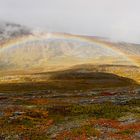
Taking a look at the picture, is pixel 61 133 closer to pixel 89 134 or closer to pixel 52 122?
pixel 89 134

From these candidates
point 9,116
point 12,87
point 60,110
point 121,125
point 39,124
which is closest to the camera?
point 121,125

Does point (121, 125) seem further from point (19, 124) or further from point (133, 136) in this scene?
point (19, 124)

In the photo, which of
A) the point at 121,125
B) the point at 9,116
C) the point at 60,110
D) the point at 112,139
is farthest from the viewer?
the point at 60,110

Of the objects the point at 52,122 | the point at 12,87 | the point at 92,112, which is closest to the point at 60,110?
the point at 92,112

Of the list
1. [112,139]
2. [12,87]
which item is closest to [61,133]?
[112,139]

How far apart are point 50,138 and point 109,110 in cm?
2278

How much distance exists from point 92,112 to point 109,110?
3.14m

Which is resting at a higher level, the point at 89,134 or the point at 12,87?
the point at 89,134

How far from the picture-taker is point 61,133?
4591 centimetres

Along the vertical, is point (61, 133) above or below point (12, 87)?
above

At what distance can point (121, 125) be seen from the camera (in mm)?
49500

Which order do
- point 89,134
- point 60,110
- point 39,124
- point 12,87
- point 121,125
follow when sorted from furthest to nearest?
point 12,87
point 60,110
point 39,124
point 121,125
point 89,134

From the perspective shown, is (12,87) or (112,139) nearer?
(112,139)

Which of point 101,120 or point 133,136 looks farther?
point 101,120
